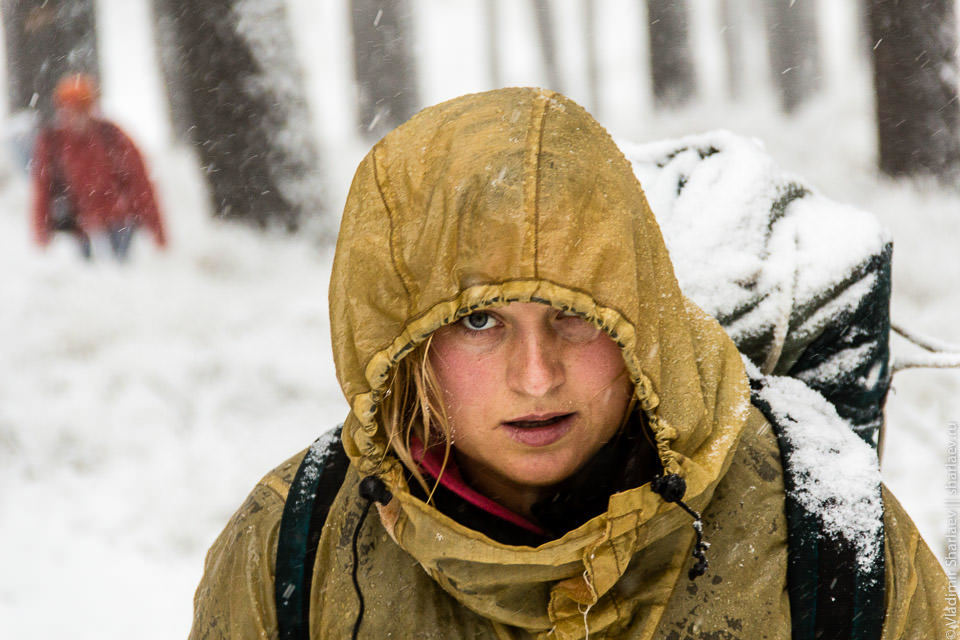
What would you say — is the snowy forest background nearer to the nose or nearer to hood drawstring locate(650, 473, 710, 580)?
hood drawstring locate(650, 473, 710, 580)

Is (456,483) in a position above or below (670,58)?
below

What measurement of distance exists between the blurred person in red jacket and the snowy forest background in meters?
0.31

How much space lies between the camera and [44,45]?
9125 millimetres

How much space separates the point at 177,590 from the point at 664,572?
325 centimetres

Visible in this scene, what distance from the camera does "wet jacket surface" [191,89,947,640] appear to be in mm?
1260

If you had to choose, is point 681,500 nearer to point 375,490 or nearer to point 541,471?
point 541,471

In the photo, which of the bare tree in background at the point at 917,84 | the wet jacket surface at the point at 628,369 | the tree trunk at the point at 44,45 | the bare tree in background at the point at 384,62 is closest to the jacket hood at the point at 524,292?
the wet jacket surface at the point at 628,369

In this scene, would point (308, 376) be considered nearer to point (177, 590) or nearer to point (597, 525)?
point (177, 590)

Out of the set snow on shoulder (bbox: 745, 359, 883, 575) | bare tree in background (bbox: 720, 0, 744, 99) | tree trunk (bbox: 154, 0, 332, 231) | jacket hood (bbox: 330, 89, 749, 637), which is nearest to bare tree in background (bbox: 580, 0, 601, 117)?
bare tree in background (bbox: 720, 0, 744, 99)

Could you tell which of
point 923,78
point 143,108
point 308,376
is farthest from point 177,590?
point 143,108

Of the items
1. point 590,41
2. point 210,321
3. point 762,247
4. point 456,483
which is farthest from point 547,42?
point 456,483

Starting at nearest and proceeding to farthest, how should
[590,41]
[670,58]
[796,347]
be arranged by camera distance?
1. [796,347]
2. [670,58]
3. [590,41]

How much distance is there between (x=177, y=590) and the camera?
3.96m

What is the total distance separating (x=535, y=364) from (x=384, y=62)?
1315cm
